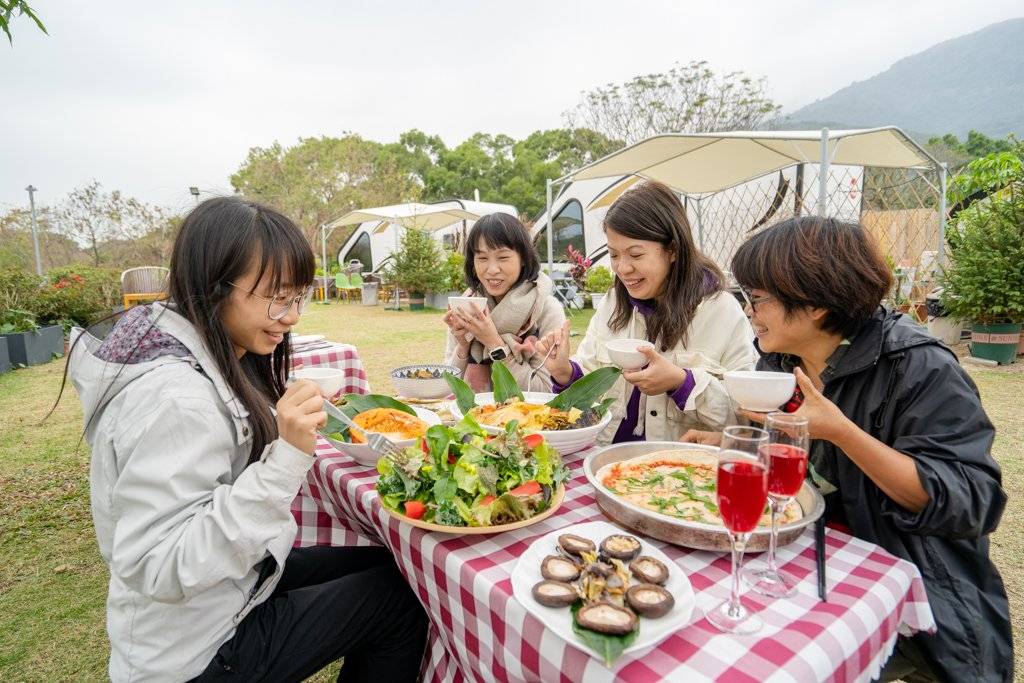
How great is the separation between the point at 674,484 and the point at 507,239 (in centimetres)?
185

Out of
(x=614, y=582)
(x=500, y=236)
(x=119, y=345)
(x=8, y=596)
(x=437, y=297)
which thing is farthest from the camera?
(x=437, y=297)

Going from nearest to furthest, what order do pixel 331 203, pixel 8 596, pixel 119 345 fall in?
pixel 119 345 → pixel 8 596 → pixel 331 203

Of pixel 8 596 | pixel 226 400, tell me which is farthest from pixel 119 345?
pixel 8 596

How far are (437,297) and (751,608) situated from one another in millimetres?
14854

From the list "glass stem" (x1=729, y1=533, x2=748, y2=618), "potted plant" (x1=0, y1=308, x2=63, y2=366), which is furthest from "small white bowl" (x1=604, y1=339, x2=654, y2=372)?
"potted plant" (x1=0, y1=308, x2=63, y2=366)

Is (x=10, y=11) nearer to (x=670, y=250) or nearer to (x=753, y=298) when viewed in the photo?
(x=670, y=250)

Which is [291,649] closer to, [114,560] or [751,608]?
[114,560]

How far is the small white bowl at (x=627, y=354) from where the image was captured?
1590 millimetres

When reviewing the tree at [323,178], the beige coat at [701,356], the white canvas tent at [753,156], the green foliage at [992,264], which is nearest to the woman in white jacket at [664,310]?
the beige coat at [701,356]

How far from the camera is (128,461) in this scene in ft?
3.45

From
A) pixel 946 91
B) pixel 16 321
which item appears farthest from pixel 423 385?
pixel 946 91

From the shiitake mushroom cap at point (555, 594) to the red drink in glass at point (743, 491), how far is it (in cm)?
30

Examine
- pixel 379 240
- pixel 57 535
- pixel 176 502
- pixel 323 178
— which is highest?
pixel 323 178

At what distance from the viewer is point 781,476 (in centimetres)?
98
